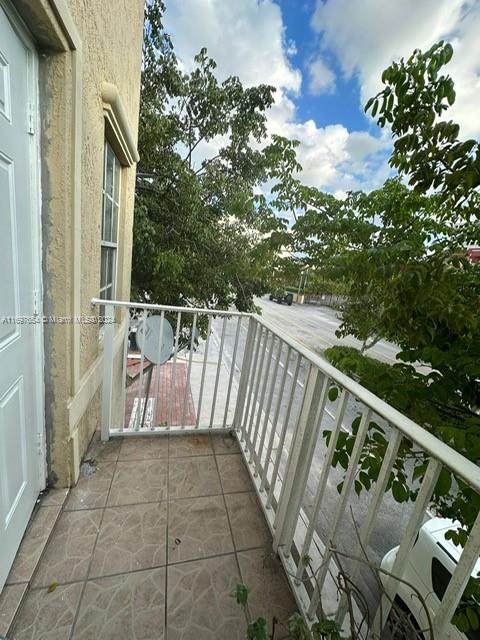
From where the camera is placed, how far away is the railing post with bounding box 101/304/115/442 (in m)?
1.80

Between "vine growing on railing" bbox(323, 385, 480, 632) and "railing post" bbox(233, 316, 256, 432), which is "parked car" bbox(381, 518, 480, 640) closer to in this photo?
"vine growing on railing" bbox(323, 385, 480, 632)

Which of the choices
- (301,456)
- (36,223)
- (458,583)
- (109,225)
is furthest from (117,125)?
(458,583)

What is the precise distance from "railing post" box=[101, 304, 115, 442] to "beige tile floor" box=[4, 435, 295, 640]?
0.19 meters

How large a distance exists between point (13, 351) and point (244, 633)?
1493 mm

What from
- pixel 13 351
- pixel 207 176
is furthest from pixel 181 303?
pixel 13 351

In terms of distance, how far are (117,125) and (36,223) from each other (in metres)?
1.28

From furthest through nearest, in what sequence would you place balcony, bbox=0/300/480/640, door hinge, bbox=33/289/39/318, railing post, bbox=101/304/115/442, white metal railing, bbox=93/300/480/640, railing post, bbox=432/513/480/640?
railing post, bbox=101/304/115/442
door hinge, bbox=33/289/39/318
balcony, bbox=0/300/480/640
white metal railing, bbox=93/300/480/640
railing post, bbox=432/513/480/640

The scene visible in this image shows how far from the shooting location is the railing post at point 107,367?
1.80m

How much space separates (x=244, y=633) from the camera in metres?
1.09

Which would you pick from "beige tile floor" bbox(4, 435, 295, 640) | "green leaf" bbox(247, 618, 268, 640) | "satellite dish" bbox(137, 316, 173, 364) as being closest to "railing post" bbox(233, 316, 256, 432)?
"beige tile floor" bbox(4, 435, 295, 640)

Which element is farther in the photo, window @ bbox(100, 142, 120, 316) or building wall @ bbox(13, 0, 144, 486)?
window @ bbox(100, 142, 120, 316)

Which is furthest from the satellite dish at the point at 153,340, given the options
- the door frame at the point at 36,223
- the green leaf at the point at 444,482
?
the green leaf at the point at 444,482

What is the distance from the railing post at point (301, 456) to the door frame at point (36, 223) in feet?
4.24

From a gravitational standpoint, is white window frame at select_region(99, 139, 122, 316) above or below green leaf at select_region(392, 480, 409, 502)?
above
